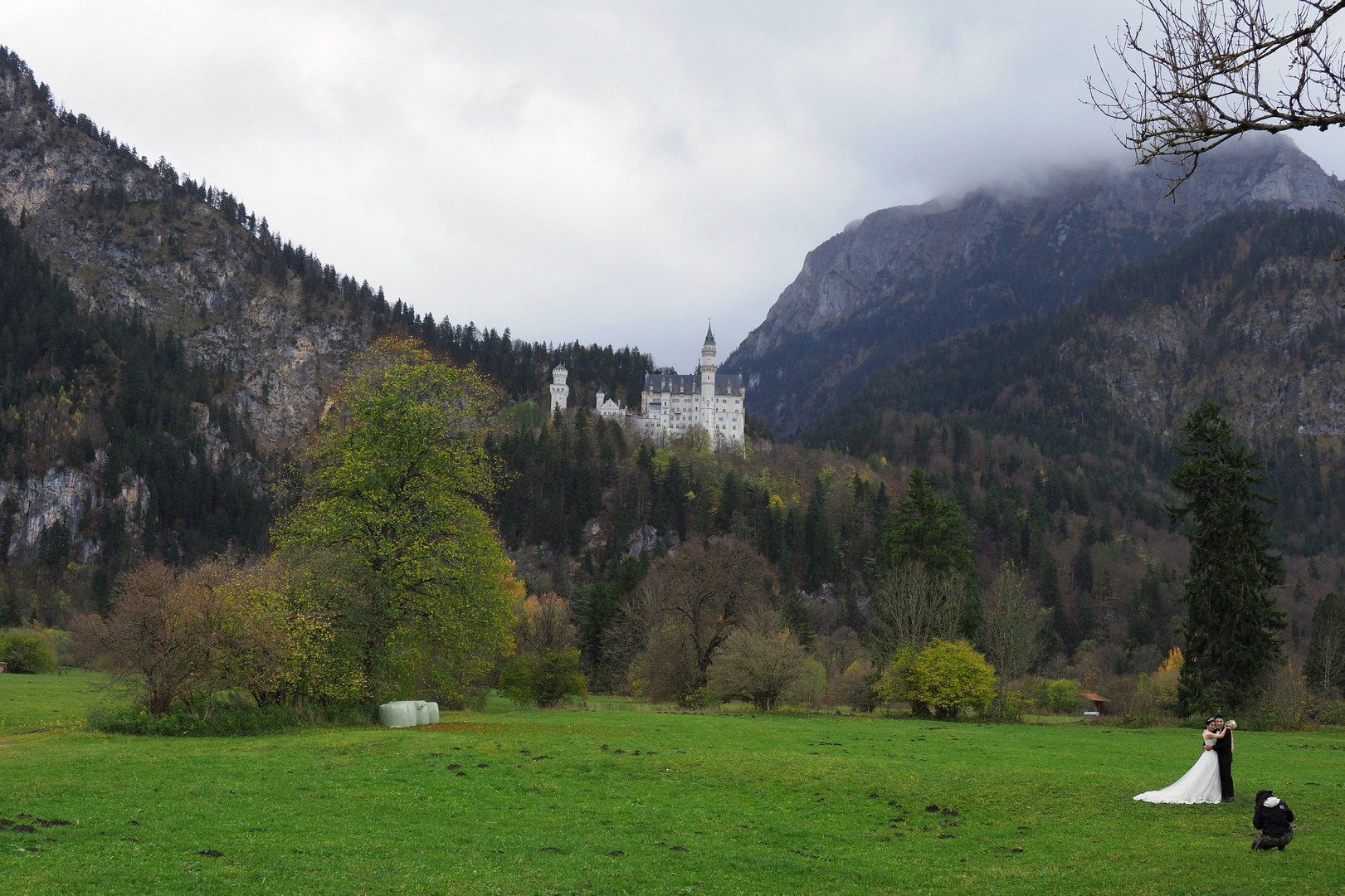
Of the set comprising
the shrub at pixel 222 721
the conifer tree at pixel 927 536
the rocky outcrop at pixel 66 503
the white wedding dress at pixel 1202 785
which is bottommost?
the shrub at pixel 222 721

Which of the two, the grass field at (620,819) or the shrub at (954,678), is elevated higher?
the grass field at (620,819)

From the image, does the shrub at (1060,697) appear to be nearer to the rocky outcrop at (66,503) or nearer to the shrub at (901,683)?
the shrub at (901,683)

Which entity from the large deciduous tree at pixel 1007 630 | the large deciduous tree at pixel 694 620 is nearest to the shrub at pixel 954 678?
the large deciduous tree at pixel 1007 630

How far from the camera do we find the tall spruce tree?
45.6m

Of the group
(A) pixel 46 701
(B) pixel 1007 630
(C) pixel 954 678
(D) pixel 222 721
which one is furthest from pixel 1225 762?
(A) pixel 46 701

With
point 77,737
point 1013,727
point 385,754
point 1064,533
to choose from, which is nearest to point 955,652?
point 1013,727

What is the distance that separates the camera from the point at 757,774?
2430 cm

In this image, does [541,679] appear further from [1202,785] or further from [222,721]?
[1202,785]

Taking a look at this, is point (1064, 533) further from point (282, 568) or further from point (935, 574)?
point (282, 568)

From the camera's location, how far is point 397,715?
110 ft

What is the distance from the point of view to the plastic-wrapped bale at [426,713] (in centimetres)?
3447

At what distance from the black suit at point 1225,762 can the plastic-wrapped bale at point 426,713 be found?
84.4 ft

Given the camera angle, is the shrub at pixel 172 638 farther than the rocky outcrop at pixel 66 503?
No

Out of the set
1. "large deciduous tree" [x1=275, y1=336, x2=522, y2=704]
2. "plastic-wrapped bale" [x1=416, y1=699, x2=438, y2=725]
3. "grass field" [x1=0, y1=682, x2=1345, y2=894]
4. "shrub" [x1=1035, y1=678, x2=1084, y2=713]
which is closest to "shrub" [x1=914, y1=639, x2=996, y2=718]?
"grass field" [x1=0, y1=682, x2=1345, y2=894]
